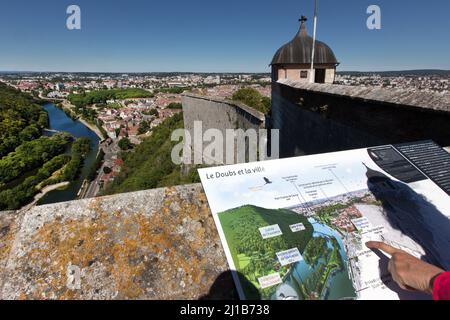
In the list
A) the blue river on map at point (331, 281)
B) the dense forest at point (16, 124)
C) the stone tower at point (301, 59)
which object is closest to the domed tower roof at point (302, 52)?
the stone tower at point (301, 59)

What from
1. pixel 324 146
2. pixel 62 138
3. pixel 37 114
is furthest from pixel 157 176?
pixel 37 114

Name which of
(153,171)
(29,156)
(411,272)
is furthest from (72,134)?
(411,272)

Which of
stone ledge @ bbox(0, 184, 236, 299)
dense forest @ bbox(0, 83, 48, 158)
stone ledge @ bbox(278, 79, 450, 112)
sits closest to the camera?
stone ledge @ bbox(0, 184, 236, 299)

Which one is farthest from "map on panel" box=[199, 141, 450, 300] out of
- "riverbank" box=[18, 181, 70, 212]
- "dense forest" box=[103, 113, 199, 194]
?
"riverbank" box=[18, 181, 70, 212]

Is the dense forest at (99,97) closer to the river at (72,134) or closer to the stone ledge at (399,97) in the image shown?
the river at (72,134)

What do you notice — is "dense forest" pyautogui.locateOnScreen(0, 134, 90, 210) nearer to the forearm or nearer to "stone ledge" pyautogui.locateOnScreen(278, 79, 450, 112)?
"stone ledge" pyautogui.locateOnScreen(278, 79, 450, 112)
